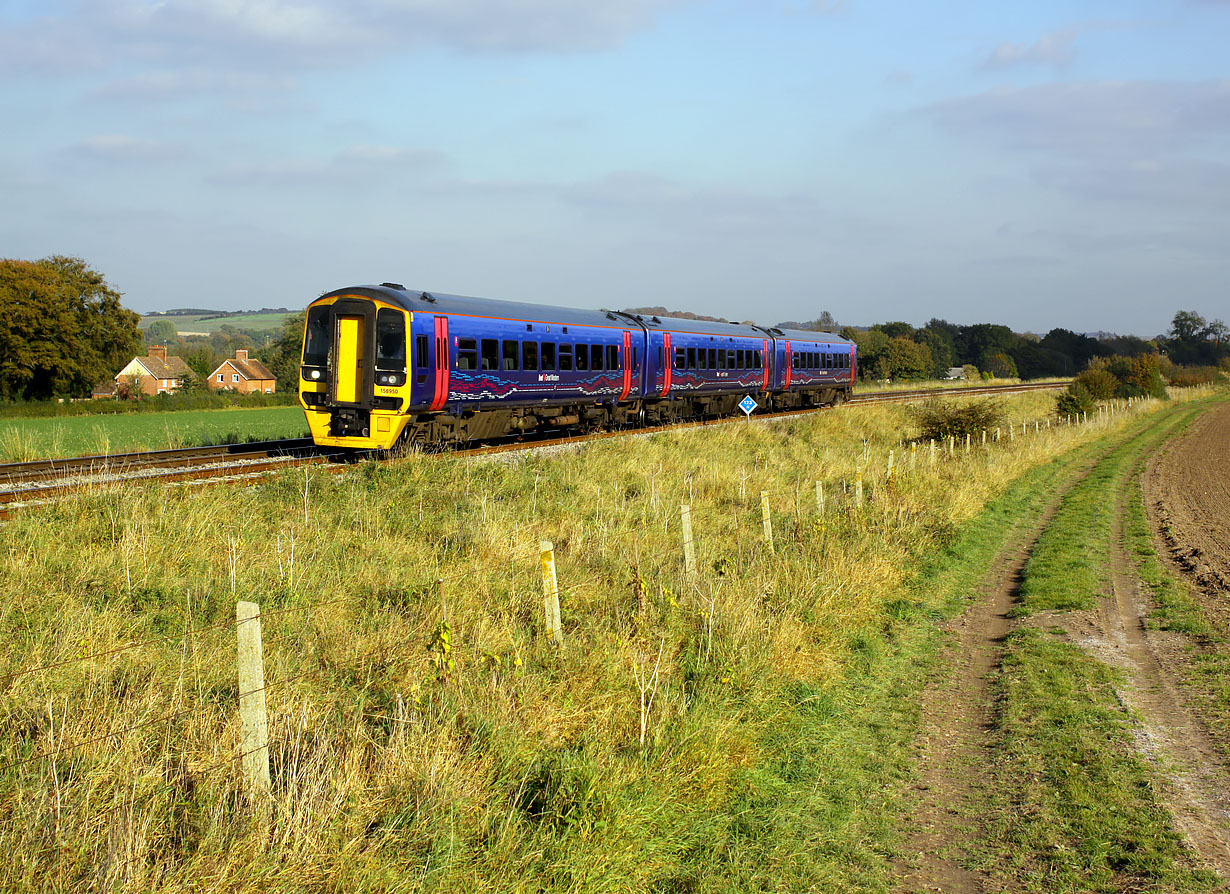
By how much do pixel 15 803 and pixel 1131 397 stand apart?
6596 cm

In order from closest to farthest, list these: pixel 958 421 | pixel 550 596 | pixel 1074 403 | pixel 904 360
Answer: pixel 550 596
pixel 958 421
pixel 1074 403
pixel 904 360

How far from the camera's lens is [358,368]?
1723cm

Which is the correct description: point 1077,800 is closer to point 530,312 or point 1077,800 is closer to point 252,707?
point 252,707

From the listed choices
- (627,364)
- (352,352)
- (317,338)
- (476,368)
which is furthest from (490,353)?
(627,364)

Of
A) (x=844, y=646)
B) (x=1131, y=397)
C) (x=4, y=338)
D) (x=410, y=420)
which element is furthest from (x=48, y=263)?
(x=1131, y=397)

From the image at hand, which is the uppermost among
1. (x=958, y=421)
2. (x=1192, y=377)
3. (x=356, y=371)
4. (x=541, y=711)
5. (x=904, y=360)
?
(x=904, y=360)

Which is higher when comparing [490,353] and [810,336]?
[810,336]

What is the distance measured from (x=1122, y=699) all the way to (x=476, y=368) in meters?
13.7

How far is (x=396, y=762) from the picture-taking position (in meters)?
4.89

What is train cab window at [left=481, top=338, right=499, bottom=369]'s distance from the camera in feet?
62.6

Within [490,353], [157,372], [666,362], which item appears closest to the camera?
[490,353]

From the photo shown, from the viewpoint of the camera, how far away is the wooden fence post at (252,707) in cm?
448

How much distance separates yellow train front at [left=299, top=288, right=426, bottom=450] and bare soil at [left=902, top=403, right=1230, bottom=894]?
10.9 meters

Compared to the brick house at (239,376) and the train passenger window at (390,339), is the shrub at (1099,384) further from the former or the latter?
the brick house at (239,376)
